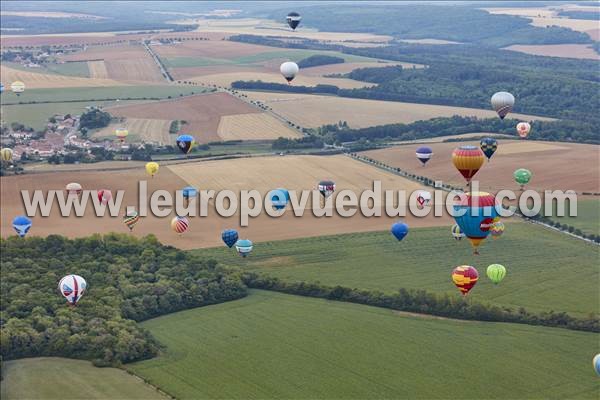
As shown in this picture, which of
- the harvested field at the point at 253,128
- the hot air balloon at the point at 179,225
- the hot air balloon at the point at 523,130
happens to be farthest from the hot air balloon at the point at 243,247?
the hot air balloon at the point at 523,130

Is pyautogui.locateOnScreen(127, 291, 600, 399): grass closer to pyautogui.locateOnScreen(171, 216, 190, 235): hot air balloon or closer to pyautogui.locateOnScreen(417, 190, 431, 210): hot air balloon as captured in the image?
pyautogui.locateOnScreen(171, 216, 190, 235): hot air balloon

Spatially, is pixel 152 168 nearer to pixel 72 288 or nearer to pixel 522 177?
pixel 522 177

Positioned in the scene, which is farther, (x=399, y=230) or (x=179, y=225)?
(x=179, y=225)

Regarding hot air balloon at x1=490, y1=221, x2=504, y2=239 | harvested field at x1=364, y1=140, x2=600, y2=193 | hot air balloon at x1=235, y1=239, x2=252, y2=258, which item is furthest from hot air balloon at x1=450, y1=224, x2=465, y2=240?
harvested field at x1=364, y1=140, x2=600, y2=193

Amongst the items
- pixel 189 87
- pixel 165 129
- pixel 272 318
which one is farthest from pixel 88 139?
pixel 272 318

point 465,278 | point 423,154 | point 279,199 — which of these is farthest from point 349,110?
point 465,278

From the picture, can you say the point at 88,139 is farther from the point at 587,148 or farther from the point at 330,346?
the point at 330,346
